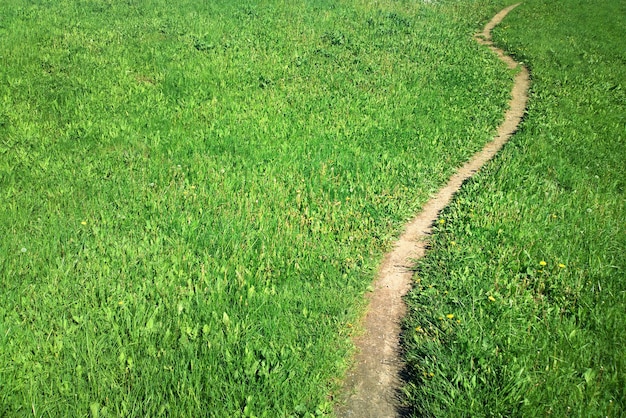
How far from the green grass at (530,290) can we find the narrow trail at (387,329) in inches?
7.6

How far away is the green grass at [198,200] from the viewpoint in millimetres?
4531

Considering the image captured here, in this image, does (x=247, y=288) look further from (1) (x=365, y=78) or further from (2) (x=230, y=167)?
(1) (x=365, y=78)

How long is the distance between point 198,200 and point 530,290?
508cm

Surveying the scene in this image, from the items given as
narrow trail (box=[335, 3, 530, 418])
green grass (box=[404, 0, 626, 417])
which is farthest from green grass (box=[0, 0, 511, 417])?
green grass (box=[404, 0, 626, 417])

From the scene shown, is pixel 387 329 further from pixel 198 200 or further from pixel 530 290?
pixel 198 200

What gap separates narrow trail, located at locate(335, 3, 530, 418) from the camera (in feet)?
15.3

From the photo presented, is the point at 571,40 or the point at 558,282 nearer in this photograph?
the point at 558,282

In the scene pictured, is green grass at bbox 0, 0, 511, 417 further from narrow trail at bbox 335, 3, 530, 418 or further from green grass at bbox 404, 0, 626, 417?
green grass at bbox 404, 0, 626, 417

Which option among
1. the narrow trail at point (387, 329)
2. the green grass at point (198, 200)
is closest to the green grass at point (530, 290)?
the narrow trail at point (387, 329)

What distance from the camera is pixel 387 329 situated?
5645 mm

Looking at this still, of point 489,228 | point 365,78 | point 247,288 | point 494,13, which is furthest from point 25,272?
point 494,13

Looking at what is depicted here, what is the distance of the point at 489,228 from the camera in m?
7.15

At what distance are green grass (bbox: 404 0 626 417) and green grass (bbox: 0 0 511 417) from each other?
3.22ft

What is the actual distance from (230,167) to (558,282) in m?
5.80
